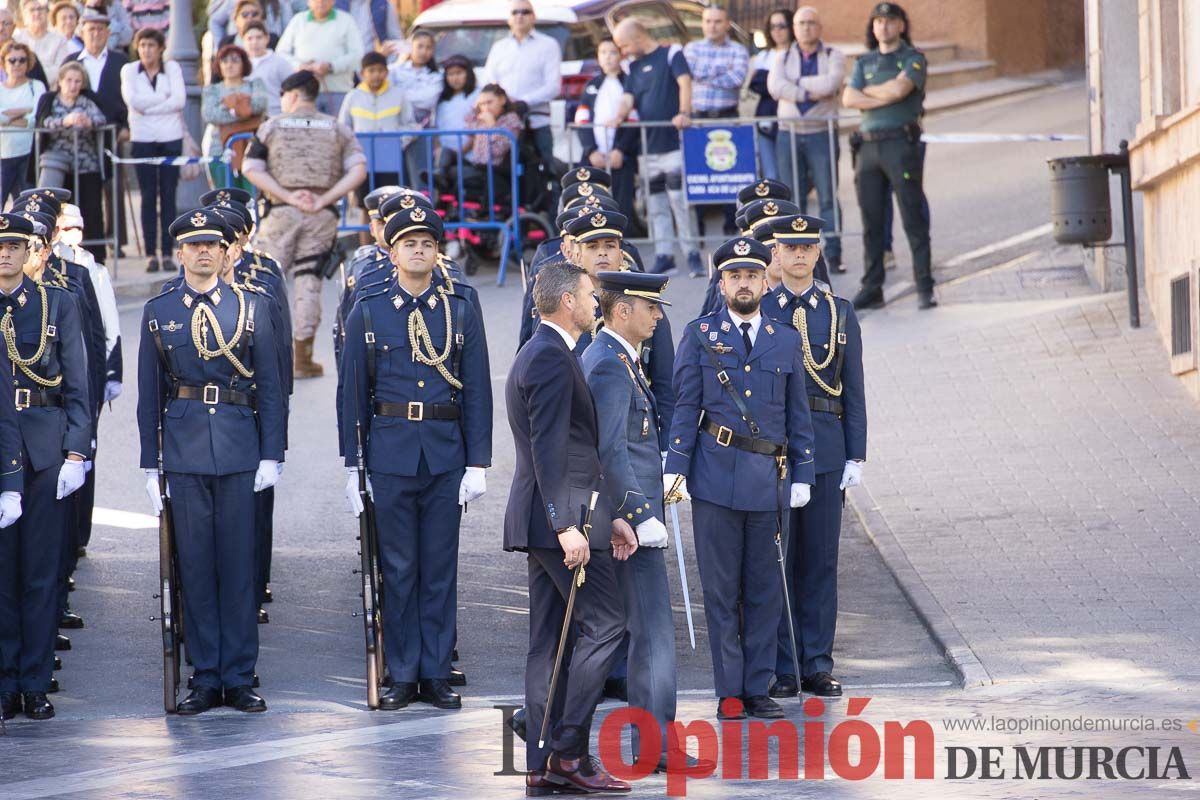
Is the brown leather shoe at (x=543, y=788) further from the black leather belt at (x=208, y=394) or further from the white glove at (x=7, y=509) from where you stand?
the white glove at (x=7, y=509)

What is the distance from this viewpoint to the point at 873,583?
37.7 ft

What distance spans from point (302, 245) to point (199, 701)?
7.00 meters

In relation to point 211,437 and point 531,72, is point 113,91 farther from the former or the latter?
point 211,437

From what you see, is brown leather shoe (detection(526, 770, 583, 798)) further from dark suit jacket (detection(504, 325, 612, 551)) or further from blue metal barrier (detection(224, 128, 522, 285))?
blue metal barrier (detection(224, 128, 522, 285))

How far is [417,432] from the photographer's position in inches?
374

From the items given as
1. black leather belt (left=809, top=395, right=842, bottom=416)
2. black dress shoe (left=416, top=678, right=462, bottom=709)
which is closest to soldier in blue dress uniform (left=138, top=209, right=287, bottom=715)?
black dress shoe (left=416, top=678, right=462, bottom=709)

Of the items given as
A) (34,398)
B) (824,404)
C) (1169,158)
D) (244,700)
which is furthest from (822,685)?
(1169,158)

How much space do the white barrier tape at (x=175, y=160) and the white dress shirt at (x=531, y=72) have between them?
254 cm

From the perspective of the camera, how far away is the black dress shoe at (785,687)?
945cm

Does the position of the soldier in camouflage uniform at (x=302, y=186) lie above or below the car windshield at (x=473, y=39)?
below

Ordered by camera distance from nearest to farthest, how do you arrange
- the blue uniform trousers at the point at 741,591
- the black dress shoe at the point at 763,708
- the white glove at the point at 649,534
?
the white glove at the point at 649,534
the black dress shoe at the point at 763,708
the blue uniform trousers at the point at 741,591

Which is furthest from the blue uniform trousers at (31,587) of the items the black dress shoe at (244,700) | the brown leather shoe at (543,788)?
the brown leather shoe at (543,788)

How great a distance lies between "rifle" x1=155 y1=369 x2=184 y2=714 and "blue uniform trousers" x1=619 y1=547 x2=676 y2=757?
90.3 inches

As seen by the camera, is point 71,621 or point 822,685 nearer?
point 822,685
